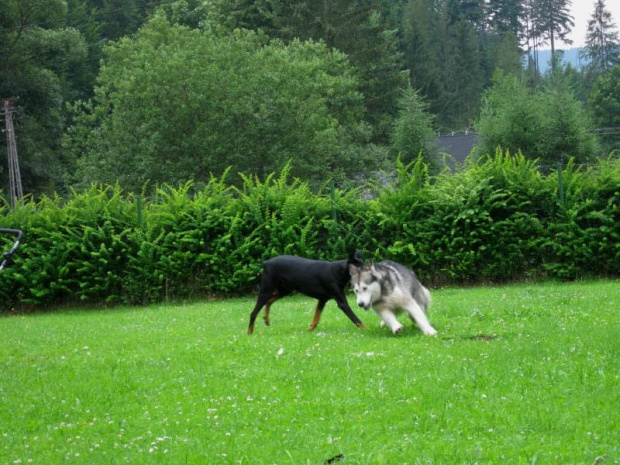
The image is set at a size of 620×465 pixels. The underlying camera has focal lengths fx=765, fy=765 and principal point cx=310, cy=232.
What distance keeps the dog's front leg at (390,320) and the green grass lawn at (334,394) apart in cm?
→ 25

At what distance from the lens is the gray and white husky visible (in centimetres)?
1010

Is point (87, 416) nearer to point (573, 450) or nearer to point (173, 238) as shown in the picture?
point (573, 450)

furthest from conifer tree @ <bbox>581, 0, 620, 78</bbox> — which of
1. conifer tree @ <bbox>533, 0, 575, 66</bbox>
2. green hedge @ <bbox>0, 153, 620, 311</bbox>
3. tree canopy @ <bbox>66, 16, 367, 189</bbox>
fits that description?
green hedge @ <bbox>0, 153, 620, 311</bbox>

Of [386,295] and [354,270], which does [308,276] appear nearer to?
[354,270]

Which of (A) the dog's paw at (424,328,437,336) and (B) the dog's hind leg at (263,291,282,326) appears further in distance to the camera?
(B) the dog's hind leg at (263,291,282,326)

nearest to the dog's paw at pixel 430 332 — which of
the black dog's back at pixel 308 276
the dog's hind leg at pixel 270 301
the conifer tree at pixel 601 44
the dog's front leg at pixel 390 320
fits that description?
the dog's front leg at pixel 390 320

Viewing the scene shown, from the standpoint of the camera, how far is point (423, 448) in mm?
5402

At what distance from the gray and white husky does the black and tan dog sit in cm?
38

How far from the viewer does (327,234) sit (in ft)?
61.6

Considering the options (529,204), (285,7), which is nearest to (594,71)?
(285,7)

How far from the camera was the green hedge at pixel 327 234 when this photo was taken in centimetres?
1781

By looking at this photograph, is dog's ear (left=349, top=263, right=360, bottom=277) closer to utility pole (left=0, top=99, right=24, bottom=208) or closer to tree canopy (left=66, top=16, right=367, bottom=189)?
tree canopy (left=66, top=16, right=367, bottom=189)

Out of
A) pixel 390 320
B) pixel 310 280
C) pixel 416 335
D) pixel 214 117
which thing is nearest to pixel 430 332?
→ pixel 416 335

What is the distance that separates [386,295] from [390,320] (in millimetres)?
338
